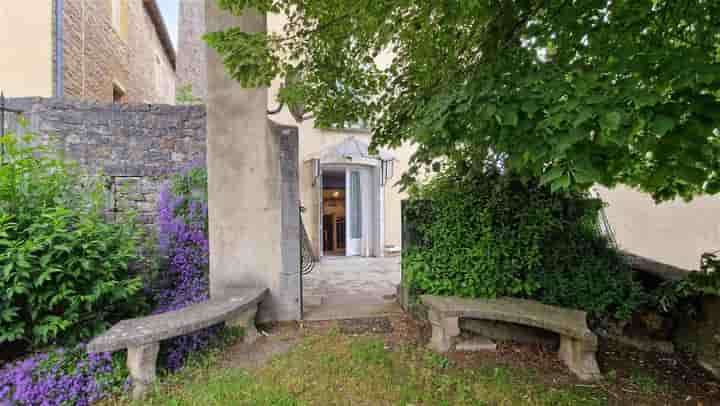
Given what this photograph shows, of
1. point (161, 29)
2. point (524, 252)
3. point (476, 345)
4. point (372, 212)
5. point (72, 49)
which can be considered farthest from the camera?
point (161, 29)

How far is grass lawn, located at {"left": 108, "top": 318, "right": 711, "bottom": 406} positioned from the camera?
2254mm

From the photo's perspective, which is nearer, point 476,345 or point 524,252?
point 476,345

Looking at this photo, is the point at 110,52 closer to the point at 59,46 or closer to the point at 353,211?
the point at 59,46

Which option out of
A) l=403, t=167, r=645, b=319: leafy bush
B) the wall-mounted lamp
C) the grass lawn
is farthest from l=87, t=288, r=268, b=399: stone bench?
the wall-mounted lamp

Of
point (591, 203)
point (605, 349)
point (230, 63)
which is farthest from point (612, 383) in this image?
point (230, 63)

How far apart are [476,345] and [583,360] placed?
87 centimetres

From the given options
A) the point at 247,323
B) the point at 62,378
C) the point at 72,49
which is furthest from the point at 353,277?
the point at 72,49

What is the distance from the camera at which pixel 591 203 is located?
10.7 ft

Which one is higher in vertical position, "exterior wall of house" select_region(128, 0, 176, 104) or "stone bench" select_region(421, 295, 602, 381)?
"exterior wall of house" select_region(128, 0, 176, 104)

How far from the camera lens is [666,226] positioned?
5.54 metres

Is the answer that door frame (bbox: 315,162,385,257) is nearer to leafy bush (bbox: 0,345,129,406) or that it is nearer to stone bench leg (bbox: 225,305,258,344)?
stone bench leg (bbox: 225,305,258,344)

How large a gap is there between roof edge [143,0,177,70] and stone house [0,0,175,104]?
774 mm

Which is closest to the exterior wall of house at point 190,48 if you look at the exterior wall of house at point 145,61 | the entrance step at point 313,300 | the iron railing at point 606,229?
the exterior wall of house at point 145,61

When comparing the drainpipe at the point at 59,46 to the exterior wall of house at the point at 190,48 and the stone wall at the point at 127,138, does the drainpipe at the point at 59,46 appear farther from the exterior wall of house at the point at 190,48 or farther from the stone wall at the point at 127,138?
the exterior wall of house at the point at 190,48
